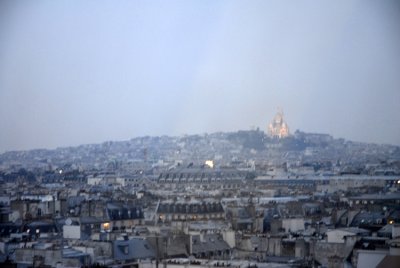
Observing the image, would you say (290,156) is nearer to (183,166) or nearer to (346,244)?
(183,166)

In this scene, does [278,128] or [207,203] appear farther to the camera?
[278,128]

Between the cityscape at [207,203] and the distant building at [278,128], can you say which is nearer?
the cityscape at [207,203]

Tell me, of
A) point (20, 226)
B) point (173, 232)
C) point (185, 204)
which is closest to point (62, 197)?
point (185, 204)

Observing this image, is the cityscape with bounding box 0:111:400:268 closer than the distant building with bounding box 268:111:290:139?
Yes
